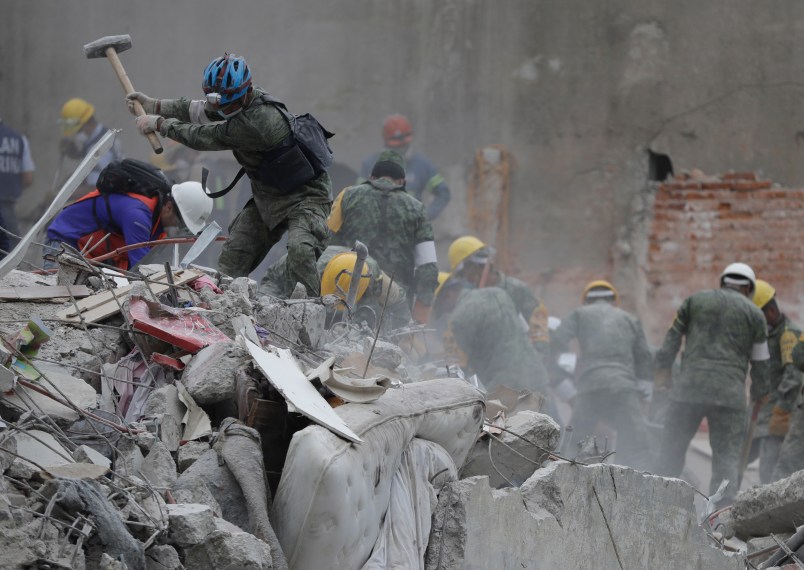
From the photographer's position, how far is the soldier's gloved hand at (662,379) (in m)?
10.6

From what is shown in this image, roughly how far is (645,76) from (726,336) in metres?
6.59

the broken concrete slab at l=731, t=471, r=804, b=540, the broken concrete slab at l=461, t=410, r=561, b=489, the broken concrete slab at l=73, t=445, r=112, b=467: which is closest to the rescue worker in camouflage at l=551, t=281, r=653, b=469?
the broken concrete slab at l=731, t=471, r=804, b=540

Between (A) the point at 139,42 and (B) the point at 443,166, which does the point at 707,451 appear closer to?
(B) the point at 443,166

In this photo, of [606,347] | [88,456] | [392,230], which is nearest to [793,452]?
[606,347]

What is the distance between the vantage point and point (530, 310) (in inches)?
434

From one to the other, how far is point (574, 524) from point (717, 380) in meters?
4.73

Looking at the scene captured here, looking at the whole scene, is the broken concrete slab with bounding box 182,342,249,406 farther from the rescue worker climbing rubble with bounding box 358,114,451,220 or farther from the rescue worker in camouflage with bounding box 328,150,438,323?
the rescue worker climbing rubble with bounding box 358,114,451,220

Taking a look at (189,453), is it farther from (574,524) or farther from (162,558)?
(574,524)

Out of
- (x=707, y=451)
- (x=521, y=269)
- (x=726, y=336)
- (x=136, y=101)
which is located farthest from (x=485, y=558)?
(x=521, y=269)

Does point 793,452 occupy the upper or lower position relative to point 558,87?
lower

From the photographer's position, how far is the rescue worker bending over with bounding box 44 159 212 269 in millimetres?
7590

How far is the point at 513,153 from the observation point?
16.0 m

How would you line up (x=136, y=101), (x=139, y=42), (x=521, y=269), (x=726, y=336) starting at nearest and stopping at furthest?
(x=136, y=101) < (x=726, y=336) < (x=521, y=269) < (x=139, y=42)

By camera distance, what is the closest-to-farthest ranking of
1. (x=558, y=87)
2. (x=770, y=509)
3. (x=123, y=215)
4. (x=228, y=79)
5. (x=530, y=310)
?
(x=770, y=509) < (x=228, y=79) < (x=123, y=215) < (x=530, y=310) < (x=558, y=87)
